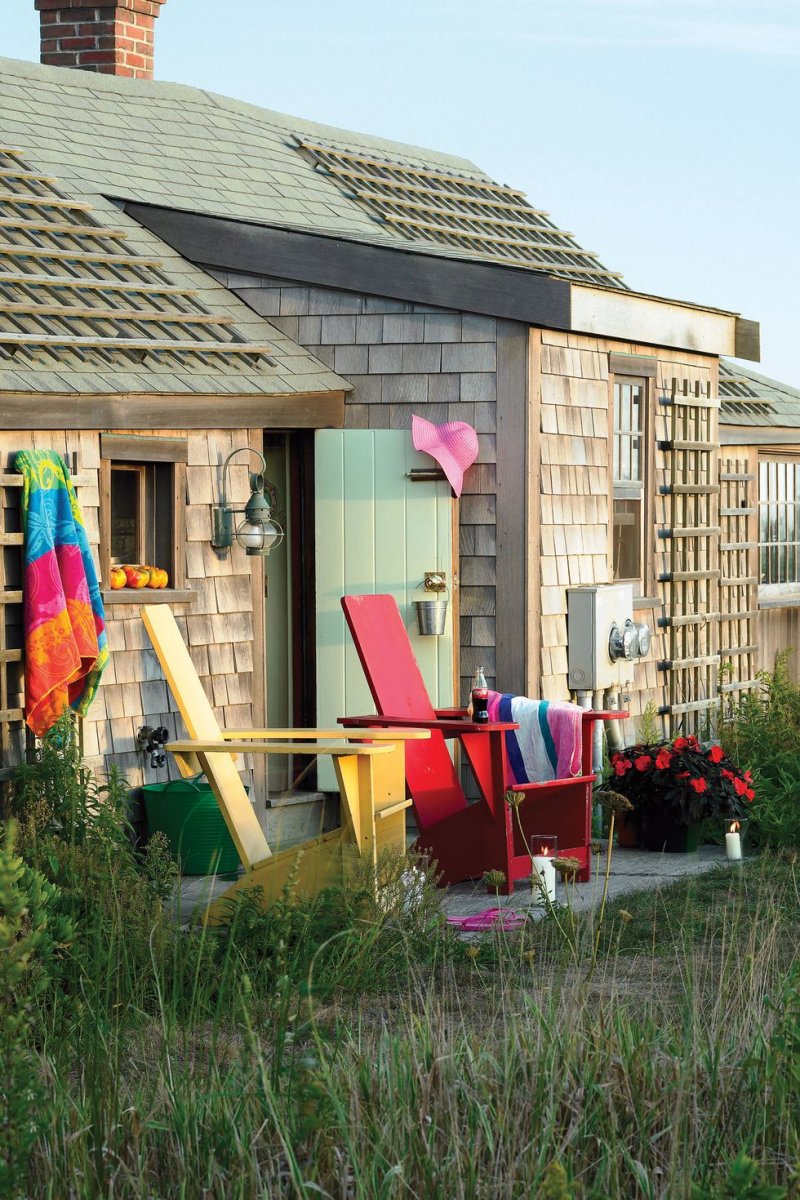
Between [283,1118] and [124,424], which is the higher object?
[124,424]

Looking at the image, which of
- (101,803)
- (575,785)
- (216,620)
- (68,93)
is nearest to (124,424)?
(216,620)

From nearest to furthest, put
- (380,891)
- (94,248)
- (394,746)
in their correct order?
(380,891)
(394,746)
(94,248)

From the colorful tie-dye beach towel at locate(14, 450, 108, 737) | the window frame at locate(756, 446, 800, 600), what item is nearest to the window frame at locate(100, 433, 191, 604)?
the colorful tie-dye beach towel at locate(14, 450, 108, 737)

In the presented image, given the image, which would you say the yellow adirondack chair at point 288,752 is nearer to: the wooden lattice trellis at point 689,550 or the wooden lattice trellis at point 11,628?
the wooden lattice trellis at point 11,628

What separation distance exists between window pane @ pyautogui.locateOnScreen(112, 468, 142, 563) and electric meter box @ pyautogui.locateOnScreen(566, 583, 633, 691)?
262 cm

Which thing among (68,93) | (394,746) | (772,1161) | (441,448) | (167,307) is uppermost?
(68,93)

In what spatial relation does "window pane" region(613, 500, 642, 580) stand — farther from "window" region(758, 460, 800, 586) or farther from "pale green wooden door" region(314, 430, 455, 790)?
"window" region(758, 460, 800, 586)

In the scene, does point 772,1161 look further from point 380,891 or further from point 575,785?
point 575,785

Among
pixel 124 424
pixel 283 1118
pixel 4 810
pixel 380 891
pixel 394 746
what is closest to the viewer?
pixel 283 1118

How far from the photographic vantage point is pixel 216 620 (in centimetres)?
889

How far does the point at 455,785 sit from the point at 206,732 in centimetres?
157

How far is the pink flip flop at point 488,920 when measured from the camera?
6.74 meters

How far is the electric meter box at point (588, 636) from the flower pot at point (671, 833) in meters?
1.14

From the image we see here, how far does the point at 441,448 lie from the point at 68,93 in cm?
476
